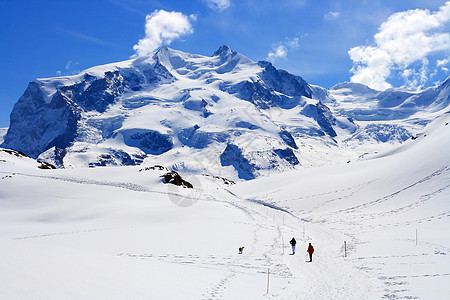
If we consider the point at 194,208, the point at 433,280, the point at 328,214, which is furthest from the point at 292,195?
the point at 433,280

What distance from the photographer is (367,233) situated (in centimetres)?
4241

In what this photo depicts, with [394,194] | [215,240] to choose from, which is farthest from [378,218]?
[215,240]

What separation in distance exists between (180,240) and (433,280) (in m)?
20.9

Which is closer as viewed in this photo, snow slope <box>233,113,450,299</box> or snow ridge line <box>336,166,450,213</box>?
snow slope <box>233,113,450,299</box>

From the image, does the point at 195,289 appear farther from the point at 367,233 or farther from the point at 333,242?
the point at 367,233

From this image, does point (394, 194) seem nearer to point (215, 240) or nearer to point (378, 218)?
point (378, 218)

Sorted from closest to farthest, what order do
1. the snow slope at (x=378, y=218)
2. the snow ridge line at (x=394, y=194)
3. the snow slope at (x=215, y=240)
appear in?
the snow slope at (x=215, y=240)
the snow slope at (x=378, y=218)
the snow ridge line at (x=394, y=194)

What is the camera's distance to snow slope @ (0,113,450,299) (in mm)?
17016

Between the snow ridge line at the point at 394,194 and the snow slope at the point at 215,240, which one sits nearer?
the snow slope at the point at 215,240

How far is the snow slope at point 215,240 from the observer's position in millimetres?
17016

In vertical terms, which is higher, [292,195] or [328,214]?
[292,195]

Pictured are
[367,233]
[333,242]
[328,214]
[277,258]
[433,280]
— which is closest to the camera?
[433,280]

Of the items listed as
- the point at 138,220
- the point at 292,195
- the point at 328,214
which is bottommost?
the point at 138,220

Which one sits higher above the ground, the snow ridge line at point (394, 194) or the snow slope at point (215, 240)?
the snow ridge line at point (394, 194)
